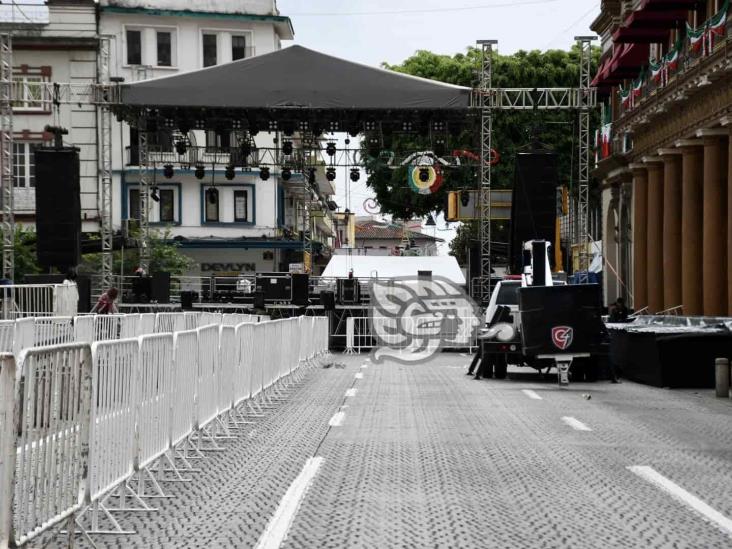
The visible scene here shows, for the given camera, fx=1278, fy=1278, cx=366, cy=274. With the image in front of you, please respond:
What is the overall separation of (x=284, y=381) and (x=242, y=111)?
16586 millimetres

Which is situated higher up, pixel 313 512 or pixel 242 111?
pixel 242 111

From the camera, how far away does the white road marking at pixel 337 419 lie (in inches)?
618

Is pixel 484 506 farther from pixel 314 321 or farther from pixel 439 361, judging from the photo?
pixel 439 361

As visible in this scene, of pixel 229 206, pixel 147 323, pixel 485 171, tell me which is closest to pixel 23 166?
pixel 229 206

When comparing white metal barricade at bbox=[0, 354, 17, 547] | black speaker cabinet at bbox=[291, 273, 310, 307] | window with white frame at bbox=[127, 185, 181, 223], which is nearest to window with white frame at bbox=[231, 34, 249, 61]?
window with white frame at bbox=[127, 185, 181, 223]

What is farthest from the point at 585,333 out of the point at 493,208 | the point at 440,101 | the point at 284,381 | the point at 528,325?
the point at 493,208

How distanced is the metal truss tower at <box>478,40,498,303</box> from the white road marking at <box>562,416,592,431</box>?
1998 centimetres

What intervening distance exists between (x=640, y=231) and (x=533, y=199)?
1185 centimetres

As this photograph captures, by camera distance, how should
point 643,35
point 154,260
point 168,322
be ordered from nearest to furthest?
point 168,322
point 643,35
point 154,260

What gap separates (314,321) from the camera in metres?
30.4

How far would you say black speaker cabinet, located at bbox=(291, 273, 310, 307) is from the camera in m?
42.4

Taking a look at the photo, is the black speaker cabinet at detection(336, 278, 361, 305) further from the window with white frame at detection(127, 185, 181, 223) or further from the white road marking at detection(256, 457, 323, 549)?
the white road marking at detection(256, 457, 323, 549)

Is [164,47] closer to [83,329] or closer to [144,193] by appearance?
[144,193]

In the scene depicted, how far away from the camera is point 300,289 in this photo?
42656 millimetres
